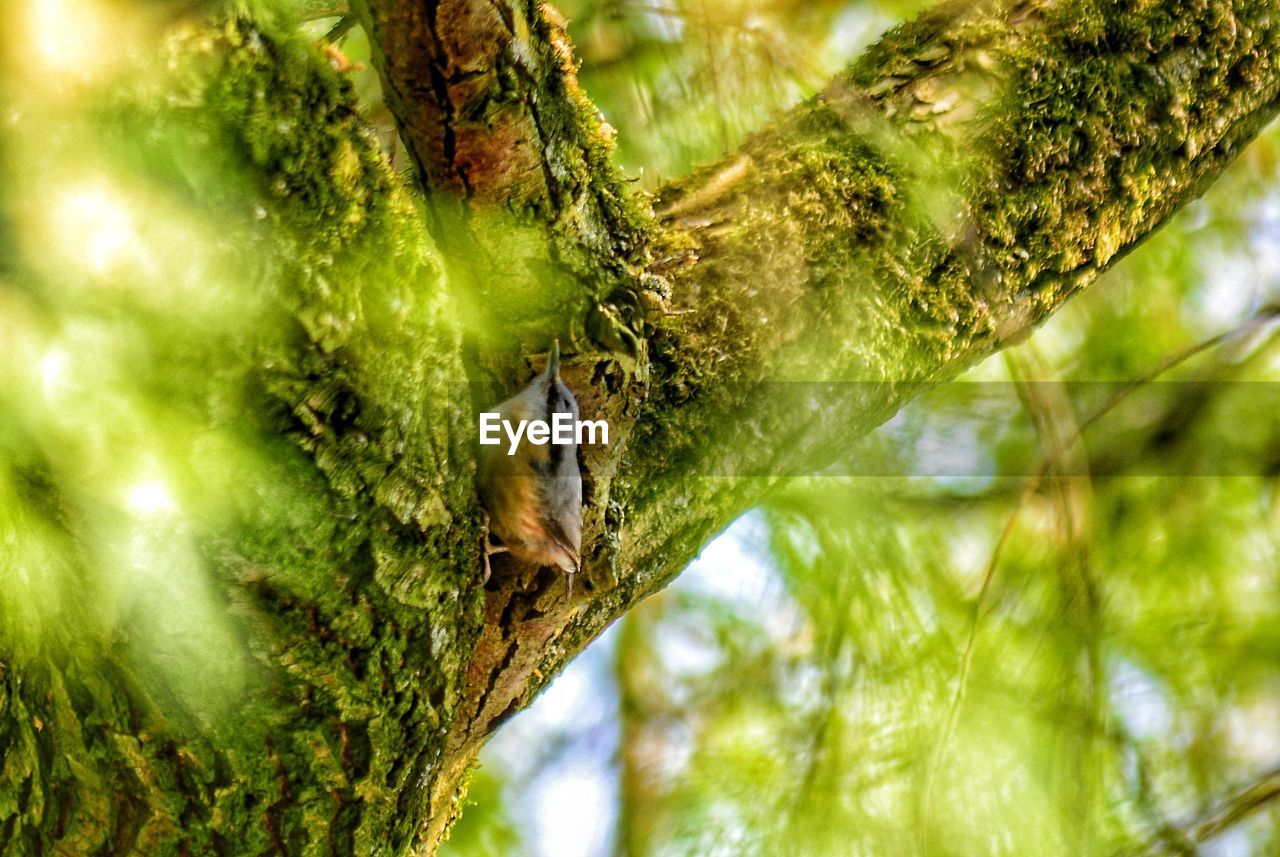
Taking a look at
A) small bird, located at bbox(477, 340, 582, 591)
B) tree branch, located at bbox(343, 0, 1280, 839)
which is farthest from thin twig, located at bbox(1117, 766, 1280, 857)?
small bird, located at bbox(477, 340, 582, 591)

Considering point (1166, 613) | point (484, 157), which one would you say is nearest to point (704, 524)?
point (484, 157)

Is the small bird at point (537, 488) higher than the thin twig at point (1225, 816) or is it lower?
higher

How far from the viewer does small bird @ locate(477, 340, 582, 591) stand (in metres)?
0.78

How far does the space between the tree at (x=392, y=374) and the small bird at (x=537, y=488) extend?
0.09ft

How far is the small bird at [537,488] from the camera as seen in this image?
779 millimetres

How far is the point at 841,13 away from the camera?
6.11 ft

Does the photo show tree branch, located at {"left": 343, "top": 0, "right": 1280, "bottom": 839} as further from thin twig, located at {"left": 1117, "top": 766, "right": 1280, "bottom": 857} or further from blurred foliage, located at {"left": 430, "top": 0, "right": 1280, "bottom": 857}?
thin twig, located at {"left": 1117, "top": 766, "right": 1280, "bottom": 857}

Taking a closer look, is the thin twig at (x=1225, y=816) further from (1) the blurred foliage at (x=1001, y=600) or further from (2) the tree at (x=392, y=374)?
(2) the tree at (x=392, y=374)

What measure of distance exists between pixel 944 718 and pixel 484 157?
1164mm

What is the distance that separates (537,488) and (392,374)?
0.15 meters

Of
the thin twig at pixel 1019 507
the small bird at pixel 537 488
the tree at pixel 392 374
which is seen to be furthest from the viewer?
the thin twig at pixel 1019 507

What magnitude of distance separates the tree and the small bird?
0.03 m

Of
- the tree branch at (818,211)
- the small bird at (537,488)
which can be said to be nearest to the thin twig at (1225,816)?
the tree branch at (818,211)

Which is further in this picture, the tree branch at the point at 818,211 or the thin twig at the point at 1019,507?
the thin twig at the point at 1019,507
